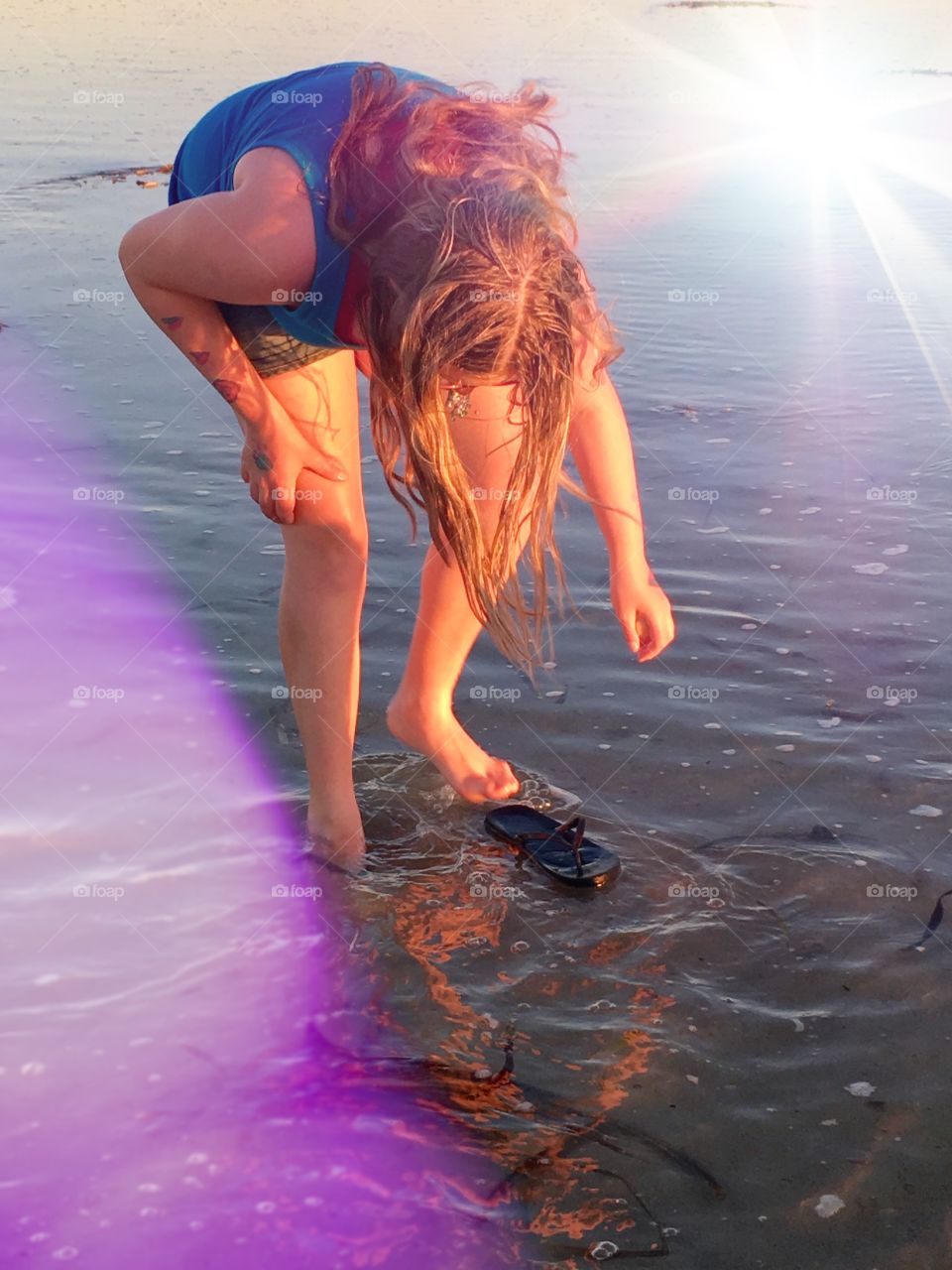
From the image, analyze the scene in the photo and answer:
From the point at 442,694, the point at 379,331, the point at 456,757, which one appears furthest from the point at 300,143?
the point at 456,757

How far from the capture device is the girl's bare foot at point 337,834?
2.82m

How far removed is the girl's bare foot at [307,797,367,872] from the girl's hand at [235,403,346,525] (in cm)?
64

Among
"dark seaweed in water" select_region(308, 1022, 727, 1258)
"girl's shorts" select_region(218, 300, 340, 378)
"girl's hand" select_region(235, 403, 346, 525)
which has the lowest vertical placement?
"dark seaweed in water" select_region(308, 1022, 727, 1258)

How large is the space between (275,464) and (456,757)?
87cm

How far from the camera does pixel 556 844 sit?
9.23 feet

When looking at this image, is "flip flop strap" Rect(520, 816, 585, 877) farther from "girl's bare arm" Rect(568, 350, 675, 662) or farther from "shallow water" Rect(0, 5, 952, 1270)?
"girl's bare arm" Rect(568, 350, 675, 662)

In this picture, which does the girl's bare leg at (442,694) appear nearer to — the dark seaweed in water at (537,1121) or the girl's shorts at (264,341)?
the girl's shorts at (264,341)

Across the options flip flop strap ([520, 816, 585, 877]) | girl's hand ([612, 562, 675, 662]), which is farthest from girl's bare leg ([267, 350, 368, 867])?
girl's hand ([612, 562, 675, 662])

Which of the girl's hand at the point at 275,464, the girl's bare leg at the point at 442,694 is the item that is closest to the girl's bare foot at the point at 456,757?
the girl's bare leg at the point at 442,694

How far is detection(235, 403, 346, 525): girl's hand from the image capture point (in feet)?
7.98

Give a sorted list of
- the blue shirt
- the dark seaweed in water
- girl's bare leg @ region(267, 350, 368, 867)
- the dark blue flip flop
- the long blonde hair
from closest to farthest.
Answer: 1. the dark seaweed in water
2. the long blonde hair
3. the blue shirt
4. girl's bare leg @ region(267, 350, 368, 867)
5. the dark blue flip flop

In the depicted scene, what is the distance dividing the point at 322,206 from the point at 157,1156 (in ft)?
4.68

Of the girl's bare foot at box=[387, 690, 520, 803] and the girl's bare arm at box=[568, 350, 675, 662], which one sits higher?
the girl's bare arm at box=[568, 350, 675, 662]

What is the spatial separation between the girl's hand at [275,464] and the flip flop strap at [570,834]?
83cm
